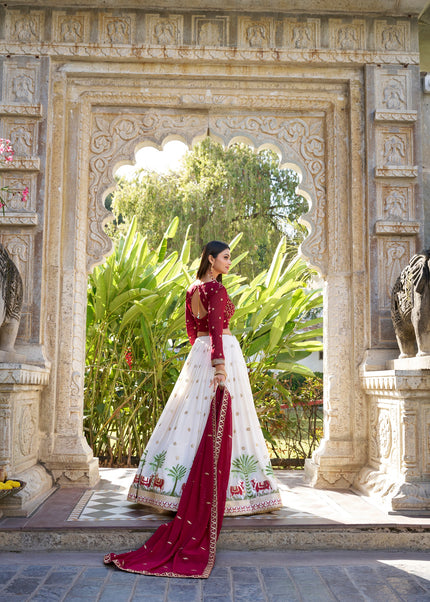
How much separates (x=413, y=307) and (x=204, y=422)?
4.37 ft

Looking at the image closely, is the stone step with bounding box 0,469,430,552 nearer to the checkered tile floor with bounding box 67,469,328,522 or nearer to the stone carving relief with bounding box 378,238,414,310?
the checkered tile floor with bounding box 67,469,328,522

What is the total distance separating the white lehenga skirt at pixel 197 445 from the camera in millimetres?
3162

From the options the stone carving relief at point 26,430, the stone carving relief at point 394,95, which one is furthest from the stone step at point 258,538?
the stone carving relief at point 394,95

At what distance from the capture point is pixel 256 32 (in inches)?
163

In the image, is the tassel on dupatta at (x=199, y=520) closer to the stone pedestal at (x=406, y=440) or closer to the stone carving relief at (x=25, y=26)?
the stone pedestal at (x=406, y=440)

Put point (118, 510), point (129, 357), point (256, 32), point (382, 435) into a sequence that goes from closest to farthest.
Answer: point (118, 510)
point (382, 435)
point (256, 32)
point (129, 357)

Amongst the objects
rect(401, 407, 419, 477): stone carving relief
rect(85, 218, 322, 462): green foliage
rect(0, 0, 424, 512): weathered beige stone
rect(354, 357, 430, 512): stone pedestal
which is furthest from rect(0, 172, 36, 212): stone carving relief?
rect(401, 407, 419, 477): stone carving relief

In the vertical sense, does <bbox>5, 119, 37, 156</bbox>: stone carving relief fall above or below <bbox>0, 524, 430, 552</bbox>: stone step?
above

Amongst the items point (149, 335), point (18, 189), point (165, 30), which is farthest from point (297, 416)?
point (165, 30)

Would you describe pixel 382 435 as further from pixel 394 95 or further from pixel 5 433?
pixel 394 95

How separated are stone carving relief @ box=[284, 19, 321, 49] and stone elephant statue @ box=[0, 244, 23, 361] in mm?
2297

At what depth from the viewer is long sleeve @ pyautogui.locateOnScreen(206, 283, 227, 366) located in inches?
125

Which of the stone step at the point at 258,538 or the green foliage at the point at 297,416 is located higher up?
the green foliage at the point at 297,416

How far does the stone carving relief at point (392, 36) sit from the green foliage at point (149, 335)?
1573mm
